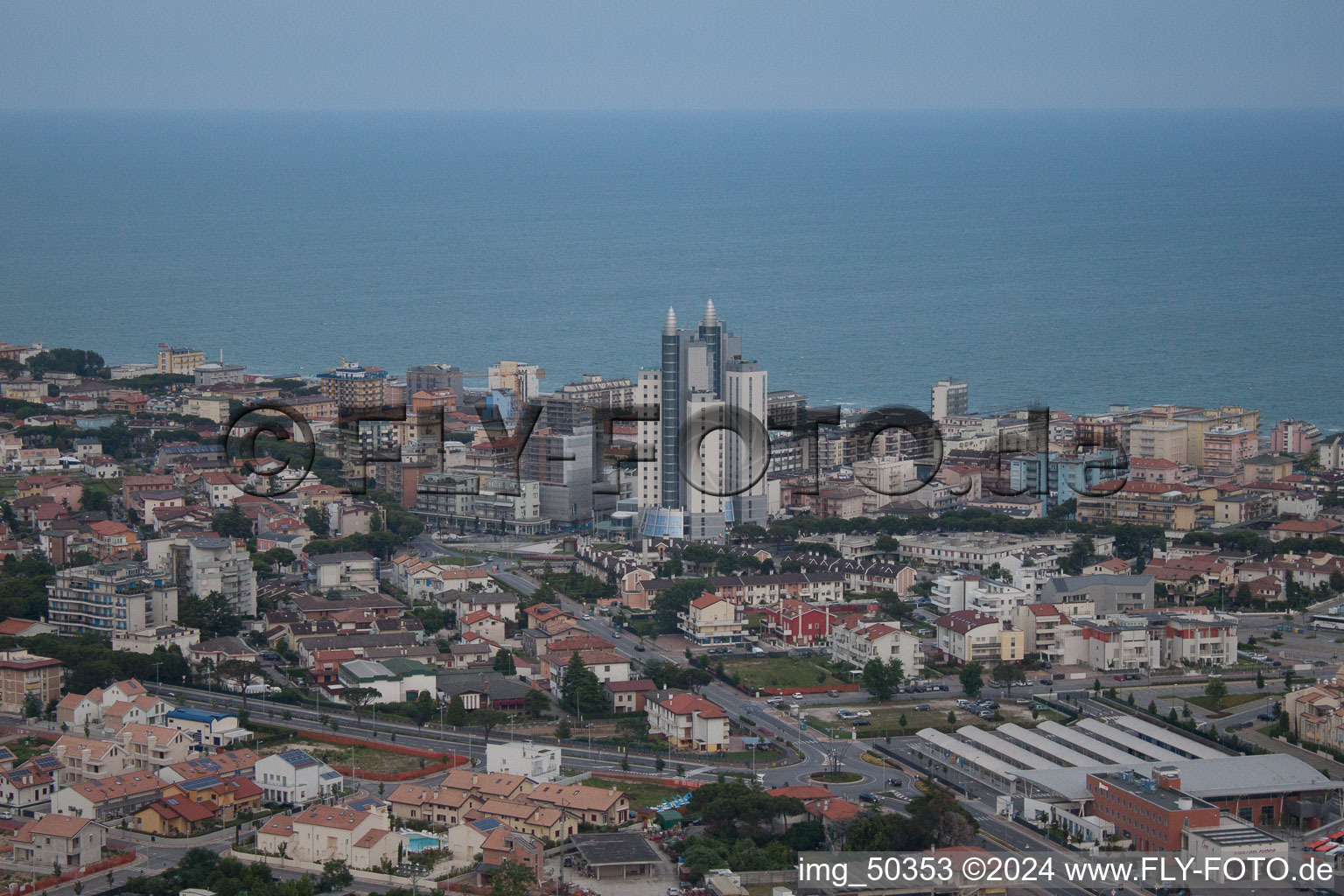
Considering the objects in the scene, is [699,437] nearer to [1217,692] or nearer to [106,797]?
[1217,692]

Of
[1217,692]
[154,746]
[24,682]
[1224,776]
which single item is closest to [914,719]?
[1217,692]

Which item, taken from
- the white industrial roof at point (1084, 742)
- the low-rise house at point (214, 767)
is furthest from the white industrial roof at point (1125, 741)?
the low-rise house at point (214, 767)

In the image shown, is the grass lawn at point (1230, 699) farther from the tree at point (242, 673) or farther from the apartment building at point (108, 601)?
the apartment building at point (108, 601)

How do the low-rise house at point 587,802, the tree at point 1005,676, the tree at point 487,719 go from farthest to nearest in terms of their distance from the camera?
the tree at point 1005,676, the tree at point 487,719, the low-rise house at point 587,802

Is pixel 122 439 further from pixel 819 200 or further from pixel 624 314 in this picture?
pixel 819 200

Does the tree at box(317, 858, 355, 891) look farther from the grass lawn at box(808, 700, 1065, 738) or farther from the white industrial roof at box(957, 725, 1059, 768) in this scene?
the white industrial roof at box(957, 725, 1059, 768)

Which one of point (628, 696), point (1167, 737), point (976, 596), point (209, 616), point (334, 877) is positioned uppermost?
point (976, 596)

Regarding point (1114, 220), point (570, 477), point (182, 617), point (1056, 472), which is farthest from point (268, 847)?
point (1114, 220)

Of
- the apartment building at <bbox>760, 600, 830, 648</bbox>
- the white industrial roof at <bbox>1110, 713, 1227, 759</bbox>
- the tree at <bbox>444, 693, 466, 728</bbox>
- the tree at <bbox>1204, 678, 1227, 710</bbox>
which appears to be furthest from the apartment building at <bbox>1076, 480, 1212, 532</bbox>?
the tree at <bbox>444, 693, 466, 728</bbox>
